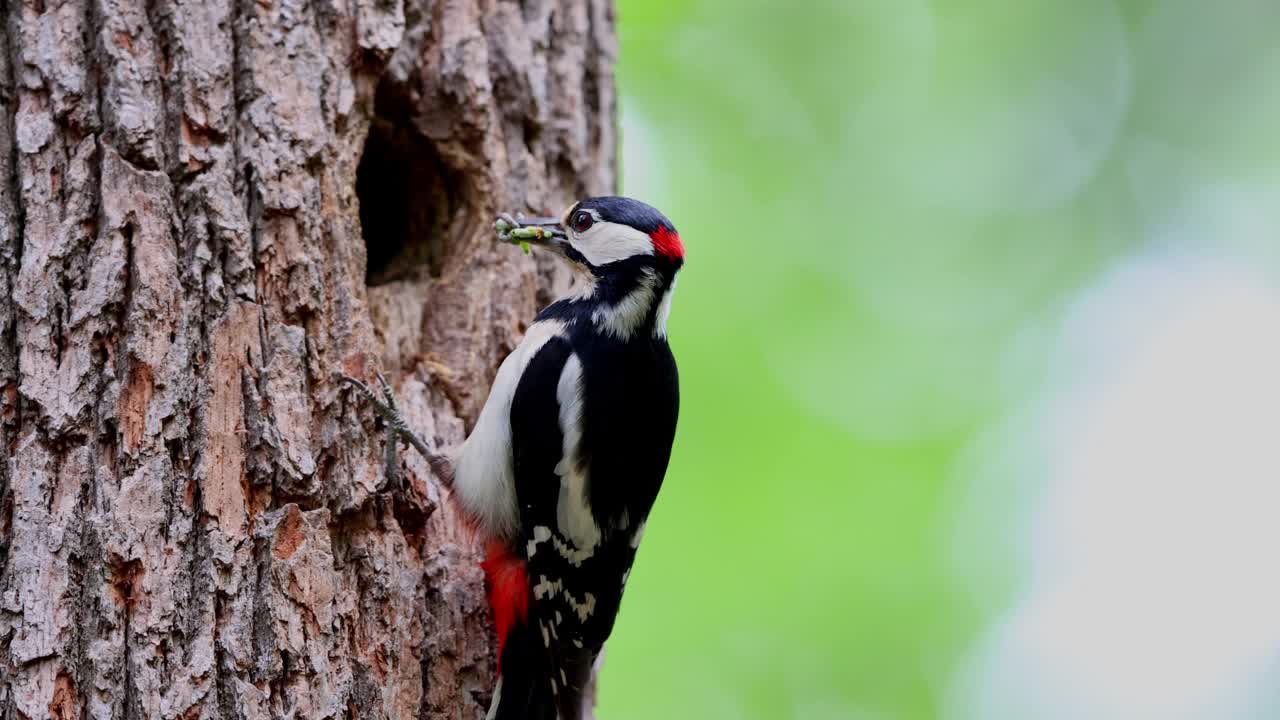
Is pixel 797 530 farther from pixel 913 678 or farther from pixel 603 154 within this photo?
pixel 603 154

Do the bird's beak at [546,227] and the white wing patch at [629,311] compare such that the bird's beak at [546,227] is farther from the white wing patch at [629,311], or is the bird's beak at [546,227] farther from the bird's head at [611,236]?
the white wing patch at [629,311]

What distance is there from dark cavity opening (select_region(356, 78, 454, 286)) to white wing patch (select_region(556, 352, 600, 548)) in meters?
0.61

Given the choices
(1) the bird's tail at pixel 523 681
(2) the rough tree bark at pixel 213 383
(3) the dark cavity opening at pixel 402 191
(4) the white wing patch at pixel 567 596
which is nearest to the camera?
(2) the rough tree bark at pixel 213 383

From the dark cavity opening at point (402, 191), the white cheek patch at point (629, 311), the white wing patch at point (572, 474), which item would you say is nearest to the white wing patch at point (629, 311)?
the white cheek patch at point (629, 311)

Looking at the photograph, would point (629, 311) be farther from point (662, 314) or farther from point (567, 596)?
point (567, 596)

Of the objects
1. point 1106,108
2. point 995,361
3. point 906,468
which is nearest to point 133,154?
point 906,468

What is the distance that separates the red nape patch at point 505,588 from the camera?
2768 millimetres

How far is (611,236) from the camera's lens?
127 inches

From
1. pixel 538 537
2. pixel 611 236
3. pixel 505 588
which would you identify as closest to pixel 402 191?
pixel 611 236

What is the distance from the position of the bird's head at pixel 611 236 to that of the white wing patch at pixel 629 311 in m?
0.05

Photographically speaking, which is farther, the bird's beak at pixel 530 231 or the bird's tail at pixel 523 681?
the bird's beak at pixel 530 231

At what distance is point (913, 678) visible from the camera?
558cm

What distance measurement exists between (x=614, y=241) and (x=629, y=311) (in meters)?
0.20

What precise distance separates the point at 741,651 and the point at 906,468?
1.14m
